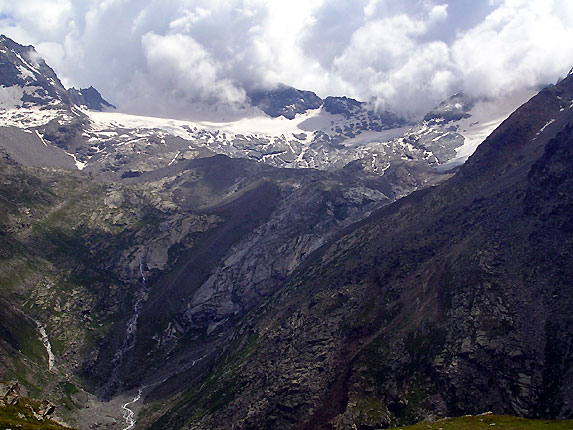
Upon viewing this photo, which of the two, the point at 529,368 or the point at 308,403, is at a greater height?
the point at 529,368

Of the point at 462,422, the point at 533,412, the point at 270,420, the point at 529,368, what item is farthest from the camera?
the point at 270,420

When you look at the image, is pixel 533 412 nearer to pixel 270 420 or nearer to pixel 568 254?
pixel 568 254

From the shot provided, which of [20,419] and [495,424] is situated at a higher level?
[495,424]

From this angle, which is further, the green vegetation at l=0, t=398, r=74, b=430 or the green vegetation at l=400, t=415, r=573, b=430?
the green vegetation at l=400, t=415, r=573, b=430

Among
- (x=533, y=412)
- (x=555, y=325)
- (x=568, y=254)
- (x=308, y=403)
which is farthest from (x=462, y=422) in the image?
(x=568, y=254)

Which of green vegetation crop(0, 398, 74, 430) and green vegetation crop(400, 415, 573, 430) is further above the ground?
green vegetation crop(400, 415, 573, 430)

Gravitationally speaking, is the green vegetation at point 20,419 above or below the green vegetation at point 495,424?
below

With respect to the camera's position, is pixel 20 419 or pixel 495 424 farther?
pixel 20 419

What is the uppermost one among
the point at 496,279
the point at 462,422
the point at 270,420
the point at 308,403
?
the point at 496,279
